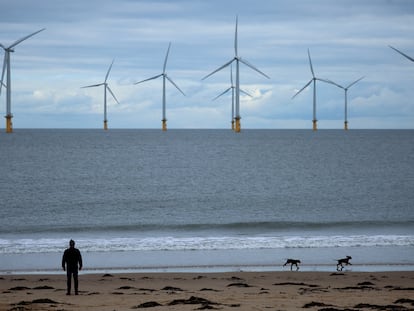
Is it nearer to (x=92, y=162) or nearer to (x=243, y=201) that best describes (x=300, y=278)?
(x=243, y=201)

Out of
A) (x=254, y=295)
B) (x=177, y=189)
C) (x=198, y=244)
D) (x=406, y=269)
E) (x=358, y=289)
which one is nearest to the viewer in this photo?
(x=254, y=295)

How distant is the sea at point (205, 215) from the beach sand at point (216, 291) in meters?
2.83

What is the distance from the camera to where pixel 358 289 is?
1025 inches

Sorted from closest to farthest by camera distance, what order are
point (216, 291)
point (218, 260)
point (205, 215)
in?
point (216, 291)
point (218, 260)
point (205, 215)

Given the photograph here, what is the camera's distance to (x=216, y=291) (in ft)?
84.2

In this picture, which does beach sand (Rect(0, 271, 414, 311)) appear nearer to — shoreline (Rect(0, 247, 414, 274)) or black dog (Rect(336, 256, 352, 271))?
black dog (Rect(336, 256, 352, 271))

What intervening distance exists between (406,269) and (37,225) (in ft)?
96.5

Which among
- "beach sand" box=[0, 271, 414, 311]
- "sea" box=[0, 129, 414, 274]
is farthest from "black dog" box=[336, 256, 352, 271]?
"beach sand" box=[0, 271, 414, 311]

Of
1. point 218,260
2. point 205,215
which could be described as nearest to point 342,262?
point 218,260

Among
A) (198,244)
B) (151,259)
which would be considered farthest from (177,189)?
(151,259)

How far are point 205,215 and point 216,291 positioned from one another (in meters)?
35.5

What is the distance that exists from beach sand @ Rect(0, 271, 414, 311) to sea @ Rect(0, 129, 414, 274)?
9.30 feet

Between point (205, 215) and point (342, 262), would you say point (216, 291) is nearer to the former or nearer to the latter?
point (342, 262)

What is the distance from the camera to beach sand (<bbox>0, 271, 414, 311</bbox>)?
22.0 meters
